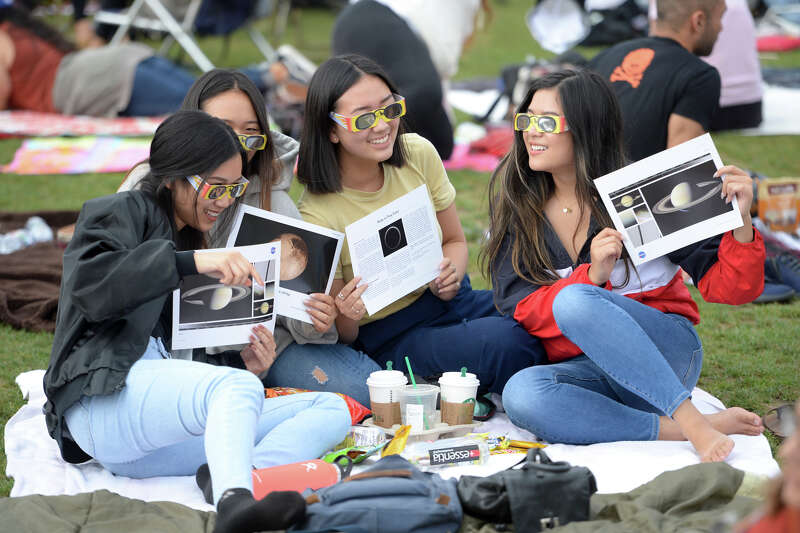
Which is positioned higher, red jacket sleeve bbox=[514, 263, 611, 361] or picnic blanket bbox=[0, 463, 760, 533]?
red jacket sleeve bbox=[514, 263, 611, 361]

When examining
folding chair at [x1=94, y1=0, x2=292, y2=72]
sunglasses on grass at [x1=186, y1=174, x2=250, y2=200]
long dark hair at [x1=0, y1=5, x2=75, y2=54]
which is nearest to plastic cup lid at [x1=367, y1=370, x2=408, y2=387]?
sunglasses on grass at [x1=186, y1=174, x2=250, y2=200]

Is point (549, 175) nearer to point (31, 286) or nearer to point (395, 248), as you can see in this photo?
point (395, 248)

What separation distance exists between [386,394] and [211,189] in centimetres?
94

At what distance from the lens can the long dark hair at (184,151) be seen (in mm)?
2928

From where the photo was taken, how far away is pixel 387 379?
3.33 m

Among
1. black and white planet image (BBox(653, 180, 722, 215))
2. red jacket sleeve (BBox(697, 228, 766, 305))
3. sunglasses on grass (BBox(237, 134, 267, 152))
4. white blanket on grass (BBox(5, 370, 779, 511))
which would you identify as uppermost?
sunglasses on grass (BBox(237, 134, 267, 152))

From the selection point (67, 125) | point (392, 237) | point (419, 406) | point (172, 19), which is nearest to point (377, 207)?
point (392, 237)

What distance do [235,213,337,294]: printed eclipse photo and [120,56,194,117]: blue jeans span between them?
5696 mm

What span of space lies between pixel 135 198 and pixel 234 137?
378mm

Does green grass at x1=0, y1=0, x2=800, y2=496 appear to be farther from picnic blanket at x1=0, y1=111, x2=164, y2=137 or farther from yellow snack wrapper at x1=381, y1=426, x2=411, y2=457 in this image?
yellow snack wrapper at x1=381, y1=426, x2=411, y2=457

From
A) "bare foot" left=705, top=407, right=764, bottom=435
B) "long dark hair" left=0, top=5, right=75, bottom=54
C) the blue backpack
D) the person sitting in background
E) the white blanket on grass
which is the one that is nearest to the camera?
the blue backpack

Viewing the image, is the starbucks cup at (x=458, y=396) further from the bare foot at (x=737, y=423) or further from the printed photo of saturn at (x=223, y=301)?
the bare foot at (x=737, y=423)

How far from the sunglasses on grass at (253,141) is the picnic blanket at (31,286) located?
1717 millimetres

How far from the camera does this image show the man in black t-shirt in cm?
495
